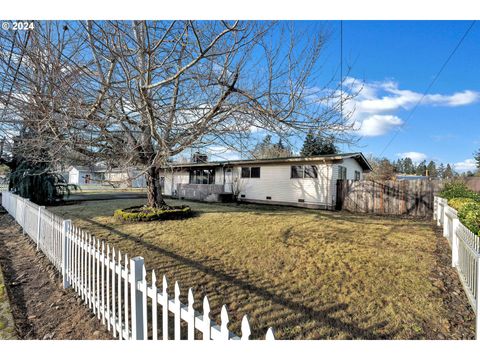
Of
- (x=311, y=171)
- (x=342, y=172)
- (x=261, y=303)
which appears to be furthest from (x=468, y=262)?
(x=342, y=172)

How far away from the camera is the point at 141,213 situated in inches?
323

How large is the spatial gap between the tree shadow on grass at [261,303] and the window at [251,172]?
11.4m

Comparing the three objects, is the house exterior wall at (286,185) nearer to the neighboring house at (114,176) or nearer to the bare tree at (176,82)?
the neighboring house at (114,176)

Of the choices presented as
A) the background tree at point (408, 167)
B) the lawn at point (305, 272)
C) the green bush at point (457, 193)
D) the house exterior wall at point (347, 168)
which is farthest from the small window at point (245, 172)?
the background tree at point (408, 167)

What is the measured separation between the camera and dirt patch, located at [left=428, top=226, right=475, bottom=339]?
266cm

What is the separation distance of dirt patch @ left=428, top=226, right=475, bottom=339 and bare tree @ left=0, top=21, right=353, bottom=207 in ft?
9.60

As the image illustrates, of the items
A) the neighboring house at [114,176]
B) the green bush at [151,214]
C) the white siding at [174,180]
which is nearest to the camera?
the neighboring house at [114,176]

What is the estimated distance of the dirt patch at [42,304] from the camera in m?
2.58

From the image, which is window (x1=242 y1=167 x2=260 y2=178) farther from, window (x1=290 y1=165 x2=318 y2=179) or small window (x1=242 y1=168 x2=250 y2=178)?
window (x1=290 y1=165 x2=318 y2=179)

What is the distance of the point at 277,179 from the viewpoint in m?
14.7

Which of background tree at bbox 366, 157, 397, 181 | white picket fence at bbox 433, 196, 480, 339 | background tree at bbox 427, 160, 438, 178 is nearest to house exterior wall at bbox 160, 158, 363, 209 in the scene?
white picket fence at bbox 433, 196, 480, 339

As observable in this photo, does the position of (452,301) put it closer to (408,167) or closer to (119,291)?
(119,291)

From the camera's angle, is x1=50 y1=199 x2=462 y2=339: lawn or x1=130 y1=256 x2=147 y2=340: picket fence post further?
x1=50 y1=199 x2=462 y2=339: lawn

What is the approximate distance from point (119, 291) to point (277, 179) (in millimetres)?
12902
